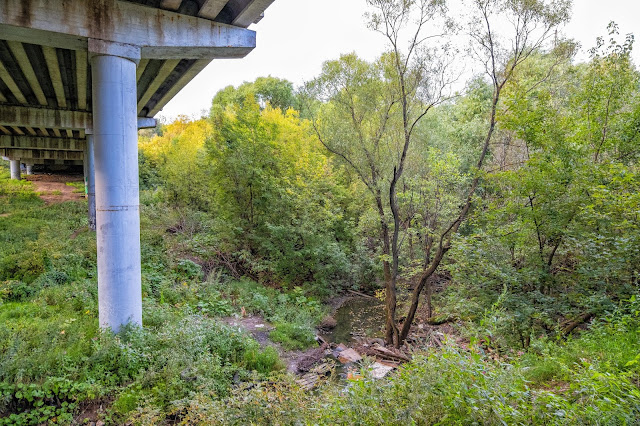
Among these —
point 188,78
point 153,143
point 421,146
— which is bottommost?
point 421,146

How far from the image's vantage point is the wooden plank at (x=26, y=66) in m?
7.60

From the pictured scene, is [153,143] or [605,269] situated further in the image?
[153,143]

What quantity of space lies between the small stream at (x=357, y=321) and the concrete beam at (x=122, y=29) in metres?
9.41

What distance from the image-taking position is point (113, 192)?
20.0ft

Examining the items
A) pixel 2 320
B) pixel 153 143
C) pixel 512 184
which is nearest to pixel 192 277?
pixel 2 320

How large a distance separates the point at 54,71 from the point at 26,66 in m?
0.57

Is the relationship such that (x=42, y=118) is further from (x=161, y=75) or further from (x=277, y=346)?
(x=277, y=346)

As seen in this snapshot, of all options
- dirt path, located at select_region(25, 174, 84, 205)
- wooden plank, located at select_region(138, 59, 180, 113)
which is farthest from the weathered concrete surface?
wooden plank, located at select_region(138, 59, 180, 113)

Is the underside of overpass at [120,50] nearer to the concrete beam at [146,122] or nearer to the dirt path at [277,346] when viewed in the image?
the dirt path at [277,346]

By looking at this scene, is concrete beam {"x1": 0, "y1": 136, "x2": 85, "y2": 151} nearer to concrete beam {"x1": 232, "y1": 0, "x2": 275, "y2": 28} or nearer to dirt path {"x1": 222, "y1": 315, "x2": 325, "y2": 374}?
dirt path {"x1": 222, "y1": 315, "x2": 325, "y2": 374}

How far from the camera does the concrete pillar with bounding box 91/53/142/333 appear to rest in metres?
6.10

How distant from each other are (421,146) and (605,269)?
9372 mm

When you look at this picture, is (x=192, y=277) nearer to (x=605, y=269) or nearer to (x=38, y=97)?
(x=38, y=97)

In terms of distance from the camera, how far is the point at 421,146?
14.3m
